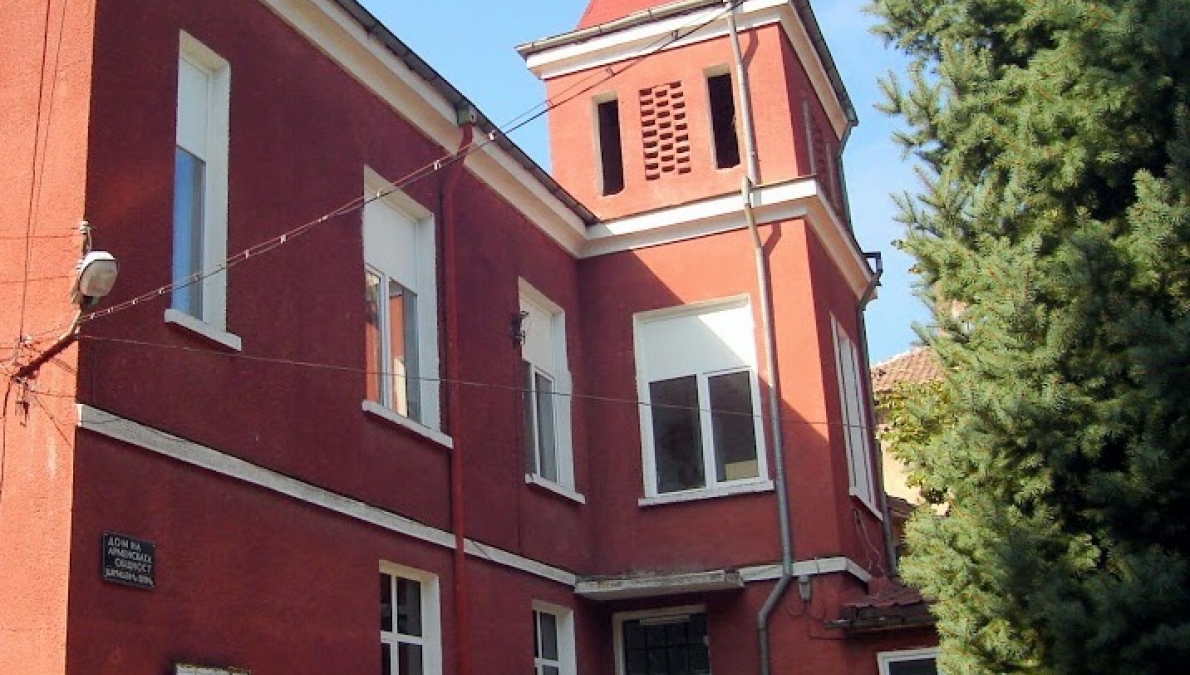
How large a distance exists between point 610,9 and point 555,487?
668cm

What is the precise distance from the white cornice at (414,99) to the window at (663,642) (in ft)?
14.1

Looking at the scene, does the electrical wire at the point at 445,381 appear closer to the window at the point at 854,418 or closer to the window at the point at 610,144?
the window at the point at 854,418

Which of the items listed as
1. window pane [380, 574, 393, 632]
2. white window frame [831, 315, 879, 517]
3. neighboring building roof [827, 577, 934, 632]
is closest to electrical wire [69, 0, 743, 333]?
window pane [380, 574, 393, 632]

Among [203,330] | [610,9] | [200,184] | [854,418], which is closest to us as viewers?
[203,330]

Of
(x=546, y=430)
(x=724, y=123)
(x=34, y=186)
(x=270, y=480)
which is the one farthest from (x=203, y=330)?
(x=724, y=123)

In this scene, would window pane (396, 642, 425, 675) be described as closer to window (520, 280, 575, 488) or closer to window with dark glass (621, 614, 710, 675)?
window (520, 280, 575, 488)

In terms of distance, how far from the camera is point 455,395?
13.2 metres

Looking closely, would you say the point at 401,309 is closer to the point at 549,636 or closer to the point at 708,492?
the point at 549,636

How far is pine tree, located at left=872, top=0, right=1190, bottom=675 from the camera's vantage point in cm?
924

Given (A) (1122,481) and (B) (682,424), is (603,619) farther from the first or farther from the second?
(A) (1122,481)

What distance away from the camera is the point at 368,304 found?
12.6m

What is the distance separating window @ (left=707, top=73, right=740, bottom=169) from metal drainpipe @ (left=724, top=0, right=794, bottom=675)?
83 centimetres

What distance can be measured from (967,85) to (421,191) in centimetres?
520

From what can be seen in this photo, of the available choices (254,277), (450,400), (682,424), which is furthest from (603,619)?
(254,277)
